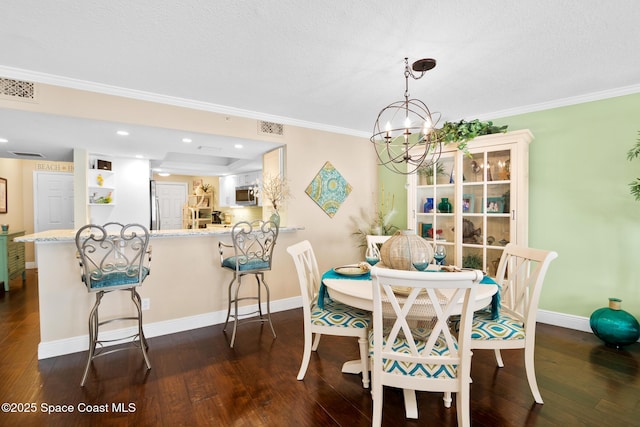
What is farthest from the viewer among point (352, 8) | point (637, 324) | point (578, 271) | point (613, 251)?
point (578, 271)

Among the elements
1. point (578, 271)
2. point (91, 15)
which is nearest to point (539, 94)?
point (578, 271)

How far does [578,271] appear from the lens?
3.12 meters

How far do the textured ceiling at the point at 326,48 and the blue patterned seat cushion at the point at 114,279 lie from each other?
1637 millimetres

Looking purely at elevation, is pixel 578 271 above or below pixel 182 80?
below

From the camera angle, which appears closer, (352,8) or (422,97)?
(352,8)

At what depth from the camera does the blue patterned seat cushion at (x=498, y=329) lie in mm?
1876

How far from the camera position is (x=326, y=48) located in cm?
215

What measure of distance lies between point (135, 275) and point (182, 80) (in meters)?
1.71

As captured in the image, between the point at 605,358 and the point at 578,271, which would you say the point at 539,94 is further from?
the point at 605,358

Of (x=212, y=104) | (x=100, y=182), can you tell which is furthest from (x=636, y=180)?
(x=100, y=182)

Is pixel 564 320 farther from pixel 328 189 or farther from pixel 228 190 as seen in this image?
pixel 228 190

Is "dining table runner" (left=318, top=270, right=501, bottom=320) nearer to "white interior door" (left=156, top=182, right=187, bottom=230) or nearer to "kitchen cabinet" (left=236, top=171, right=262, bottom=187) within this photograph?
"kitchen cabinet" (left=236, top=171, right=262, bottom=187)

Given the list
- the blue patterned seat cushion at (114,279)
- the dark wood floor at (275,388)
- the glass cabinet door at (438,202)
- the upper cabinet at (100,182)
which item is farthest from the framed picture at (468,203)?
the upper cabinet at (100,182)

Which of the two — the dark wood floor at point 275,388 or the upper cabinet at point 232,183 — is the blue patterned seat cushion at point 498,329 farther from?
the upper cabinet at point 232,183
